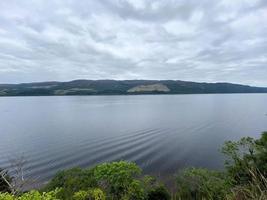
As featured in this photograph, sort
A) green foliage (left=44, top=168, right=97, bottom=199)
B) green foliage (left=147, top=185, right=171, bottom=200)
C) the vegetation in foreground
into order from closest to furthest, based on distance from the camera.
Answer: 1. the vegetation in foreground
2. green foliage (left=44, top=168, right=97, bottom=199)
3. green foliage (left=147, top=185, right=171, bottom=200)

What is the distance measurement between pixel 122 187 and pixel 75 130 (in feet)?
146

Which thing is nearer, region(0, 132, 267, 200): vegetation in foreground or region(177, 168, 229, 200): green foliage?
region(0, 132, 267, 200): vegetation in foreground

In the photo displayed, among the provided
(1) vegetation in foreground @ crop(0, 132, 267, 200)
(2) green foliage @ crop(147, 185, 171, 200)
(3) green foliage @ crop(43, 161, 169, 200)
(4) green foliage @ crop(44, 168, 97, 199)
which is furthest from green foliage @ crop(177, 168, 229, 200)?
(4) green foliage @ crop(44, 168, 97, 199)

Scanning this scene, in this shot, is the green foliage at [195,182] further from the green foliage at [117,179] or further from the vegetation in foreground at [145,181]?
the green foliage at [117,179]

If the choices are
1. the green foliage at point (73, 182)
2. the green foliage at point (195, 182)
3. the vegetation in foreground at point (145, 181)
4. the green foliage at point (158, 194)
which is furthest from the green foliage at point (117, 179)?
the green foliage at point (195, 182)

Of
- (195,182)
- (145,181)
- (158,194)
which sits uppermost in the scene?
(145,181)

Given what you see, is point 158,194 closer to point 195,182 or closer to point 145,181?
point 145,181

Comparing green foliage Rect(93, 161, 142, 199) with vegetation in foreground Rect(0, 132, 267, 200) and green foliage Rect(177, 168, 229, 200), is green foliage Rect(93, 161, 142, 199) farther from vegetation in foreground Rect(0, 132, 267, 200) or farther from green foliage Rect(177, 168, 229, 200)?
green foliage Rect(177, 168, 229, 200)

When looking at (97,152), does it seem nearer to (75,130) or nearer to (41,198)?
(75,130)

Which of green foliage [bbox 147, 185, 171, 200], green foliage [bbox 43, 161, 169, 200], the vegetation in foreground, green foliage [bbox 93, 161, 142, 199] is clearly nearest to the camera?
the vegetation in foreground

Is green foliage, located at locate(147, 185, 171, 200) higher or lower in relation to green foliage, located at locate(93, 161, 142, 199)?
lower

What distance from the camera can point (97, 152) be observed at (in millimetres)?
43781

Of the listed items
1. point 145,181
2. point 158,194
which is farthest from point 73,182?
point 158,194

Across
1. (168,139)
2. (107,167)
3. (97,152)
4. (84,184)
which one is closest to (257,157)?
(107,167)
